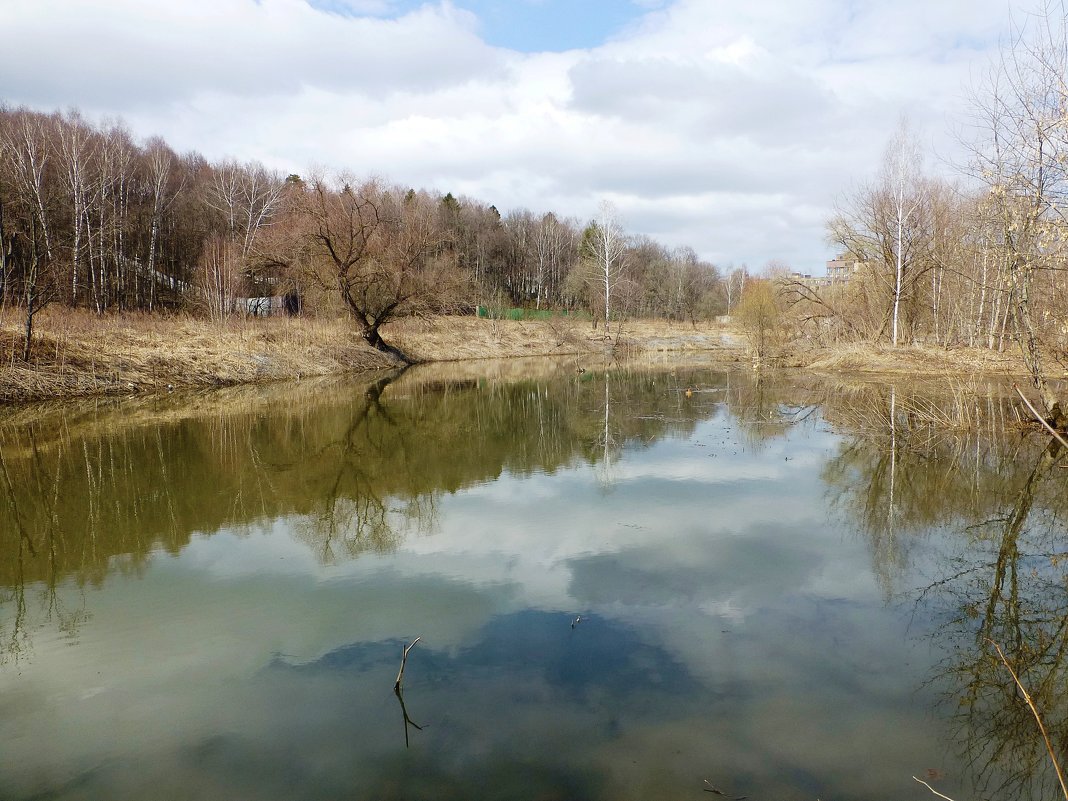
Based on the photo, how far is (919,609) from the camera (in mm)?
5164

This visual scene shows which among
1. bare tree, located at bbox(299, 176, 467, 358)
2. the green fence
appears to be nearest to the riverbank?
bare tree, located at bbox(299, 176, 467, 358)

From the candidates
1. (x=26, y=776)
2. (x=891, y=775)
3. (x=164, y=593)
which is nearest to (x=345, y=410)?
(x=164, y=593)

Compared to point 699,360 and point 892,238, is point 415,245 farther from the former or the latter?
point 892,238

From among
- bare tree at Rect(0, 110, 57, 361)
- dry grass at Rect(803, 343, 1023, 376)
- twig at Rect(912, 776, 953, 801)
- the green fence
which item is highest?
bare tree at Rect(0, 110, 57, 361)

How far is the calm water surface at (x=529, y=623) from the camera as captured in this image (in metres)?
3.42

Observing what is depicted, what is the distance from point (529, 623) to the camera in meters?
4.97

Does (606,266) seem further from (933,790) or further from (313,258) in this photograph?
(933,790)

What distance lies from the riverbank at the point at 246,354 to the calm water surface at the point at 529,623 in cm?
668

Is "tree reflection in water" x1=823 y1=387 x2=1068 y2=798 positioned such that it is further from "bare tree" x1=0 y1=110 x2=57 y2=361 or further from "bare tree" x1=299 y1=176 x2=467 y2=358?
"bare tree" x1=0 y1=110 x2=57 y2=361

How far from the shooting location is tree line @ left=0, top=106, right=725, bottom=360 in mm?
27547

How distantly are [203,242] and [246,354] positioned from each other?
58.3ft

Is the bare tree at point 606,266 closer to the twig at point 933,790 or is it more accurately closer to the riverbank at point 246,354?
the riverbank at point 246,354

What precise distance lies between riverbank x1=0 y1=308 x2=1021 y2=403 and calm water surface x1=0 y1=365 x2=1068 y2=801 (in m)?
6.68

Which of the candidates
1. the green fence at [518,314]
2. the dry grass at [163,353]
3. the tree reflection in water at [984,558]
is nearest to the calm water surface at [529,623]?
the tree reflection in water at [984,558]
